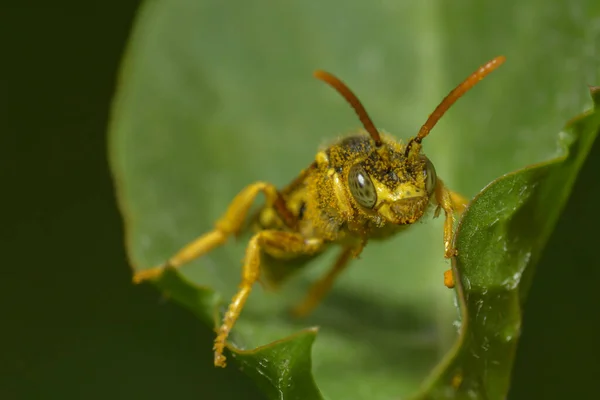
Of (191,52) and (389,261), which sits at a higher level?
(191,52)

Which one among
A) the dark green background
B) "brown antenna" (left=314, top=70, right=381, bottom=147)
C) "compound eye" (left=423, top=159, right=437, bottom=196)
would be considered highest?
"brown antenna" (left=314, top=70, right=381, bottom=147)

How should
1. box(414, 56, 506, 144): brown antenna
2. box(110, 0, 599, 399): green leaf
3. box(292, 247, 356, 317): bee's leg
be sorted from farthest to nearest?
box(292, 247, 356, 317): bee's leg → box(110, 0, 599, 399): green leaf → box(414, 56, 506, 144): brown antenna

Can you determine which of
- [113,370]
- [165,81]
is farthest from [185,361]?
[165,81]

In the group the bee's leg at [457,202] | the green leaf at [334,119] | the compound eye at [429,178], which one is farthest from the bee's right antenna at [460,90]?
the green leaf at [334,119]

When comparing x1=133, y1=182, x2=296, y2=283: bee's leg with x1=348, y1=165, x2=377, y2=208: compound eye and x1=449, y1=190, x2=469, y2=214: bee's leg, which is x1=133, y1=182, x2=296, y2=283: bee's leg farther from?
x1=449, y1=190, x2=469, y2=214: bee's leg

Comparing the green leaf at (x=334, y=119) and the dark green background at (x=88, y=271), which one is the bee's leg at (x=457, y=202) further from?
the dark green background at (x=88, y=271)

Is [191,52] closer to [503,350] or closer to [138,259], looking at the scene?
[138,259]

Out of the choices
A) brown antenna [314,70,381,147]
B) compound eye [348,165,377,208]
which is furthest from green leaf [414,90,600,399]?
brown antenna [314,70,381,147]
